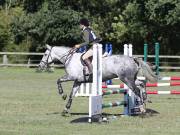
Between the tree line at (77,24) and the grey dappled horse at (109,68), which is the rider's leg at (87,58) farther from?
the tree line at (77,24)

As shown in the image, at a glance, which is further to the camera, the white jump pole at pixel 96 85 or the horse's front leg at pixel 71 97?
the horse's front leg at pixel 71 97

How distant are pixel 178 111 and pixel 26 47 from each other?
124 ft

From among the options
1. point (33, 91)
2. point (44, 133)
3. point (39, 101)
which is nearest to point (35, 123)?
point (44, 133)

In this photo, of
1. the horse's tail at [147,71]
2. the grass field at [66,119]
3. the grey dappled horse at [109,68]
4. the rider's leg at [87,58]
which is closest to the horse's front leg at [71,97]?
the grey dappled horse at [109,68]

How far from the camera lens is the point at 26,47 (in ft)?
175

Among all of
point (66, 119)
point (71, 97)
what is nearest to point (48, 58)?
point (71, 97)

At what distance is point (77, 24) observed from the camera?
4912 centimetres

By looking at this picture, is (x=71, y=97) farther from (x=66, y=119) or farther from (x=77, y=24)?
(x=77, y=24)

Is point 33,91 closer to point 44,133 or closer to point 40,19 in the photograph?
point 44,133

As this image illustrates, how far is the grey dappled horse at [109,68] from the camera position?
15234 mm

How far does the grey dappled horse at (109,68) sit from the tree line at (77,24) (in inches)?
1157

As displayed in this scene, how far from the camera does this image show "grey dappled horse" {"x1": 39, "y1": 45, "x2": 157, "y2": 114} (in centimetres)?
1523

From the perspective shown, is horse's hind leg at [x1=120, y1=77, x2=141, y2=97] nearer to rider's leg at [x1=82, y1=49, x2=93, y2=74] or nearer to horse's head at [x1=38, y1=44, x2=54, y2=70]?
rider's leg at [x1=82, y1=49, x2=93, y2=74]

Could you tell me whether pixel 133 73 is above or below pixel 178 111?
above
